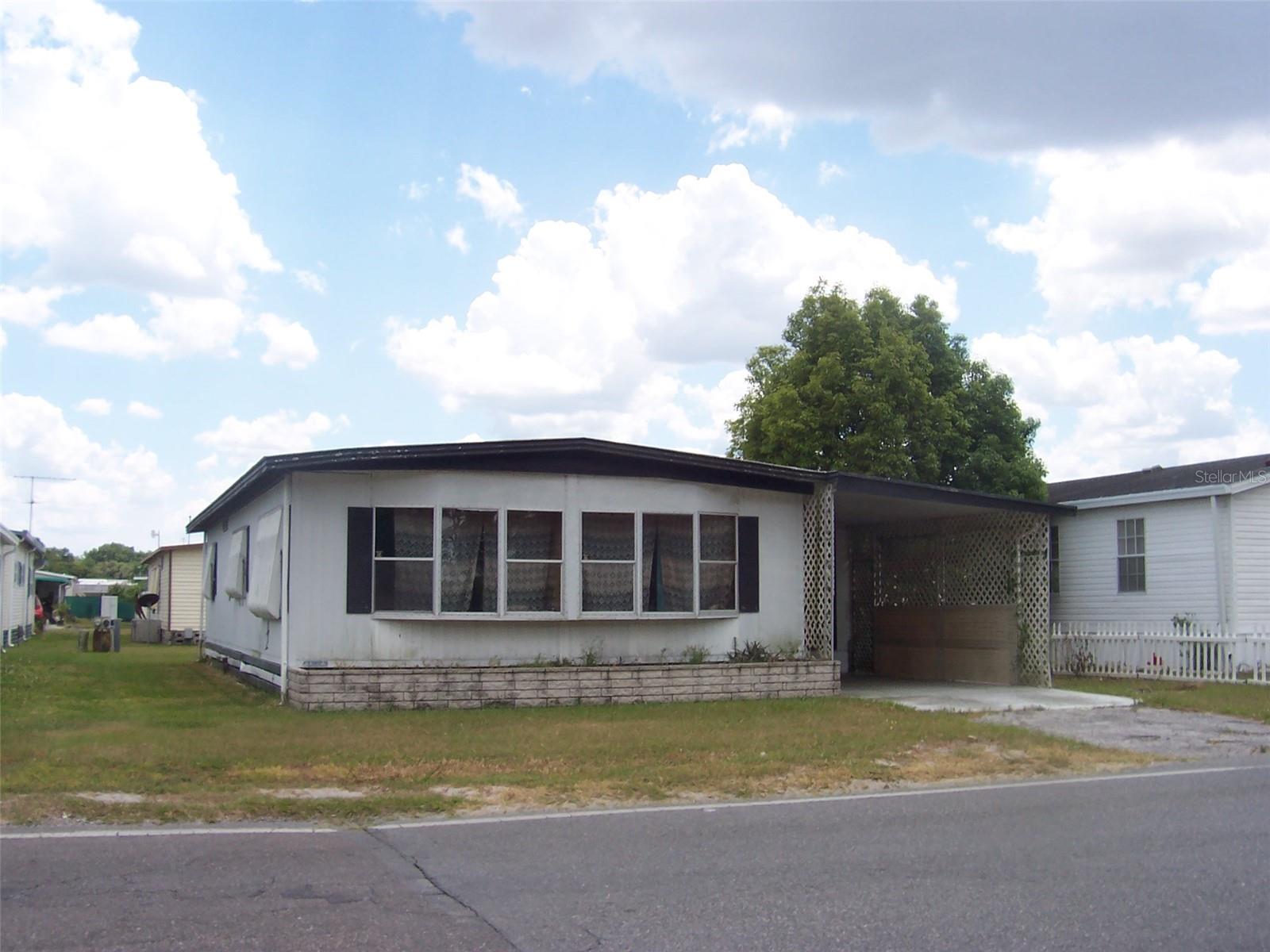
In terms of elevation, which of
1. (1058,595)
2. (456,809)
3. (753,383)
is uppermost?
(753,383)

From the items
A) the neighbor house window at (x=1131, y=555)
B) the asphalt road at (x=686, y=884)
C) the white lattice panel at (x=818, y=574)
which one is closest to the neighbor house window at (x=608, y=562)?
the white lattice panel at (x=818, y=574)

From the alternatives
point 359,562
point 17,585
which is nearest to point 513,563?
A: point 359,562

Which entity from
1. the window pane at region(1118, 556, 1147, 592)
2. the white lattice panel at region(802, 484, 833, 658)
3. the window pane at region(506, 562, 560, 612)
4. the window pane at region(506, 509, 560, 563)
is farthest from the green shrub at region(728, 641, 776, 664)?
the window pane at region(1118, 556, 1147, 592)

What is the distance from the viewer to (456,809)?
9148 millimetres

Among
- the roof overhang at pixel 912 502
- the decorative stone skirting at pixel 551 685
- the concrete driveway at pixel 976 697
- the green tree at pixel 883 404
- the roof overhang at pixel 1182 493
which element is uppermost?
the green tree at pixel 883 404

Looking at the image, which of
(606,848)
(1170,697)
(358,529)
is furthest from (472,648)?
(1170,697)

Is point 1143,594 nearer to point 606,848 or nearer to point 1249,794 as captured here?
point 1249,794

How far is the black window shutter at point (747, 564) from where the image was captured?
17.4m

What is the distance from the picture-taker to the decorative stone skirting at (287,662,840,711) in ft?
48.7

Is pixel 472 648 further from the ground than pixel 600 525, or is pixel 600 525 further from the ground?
pixel 600 525

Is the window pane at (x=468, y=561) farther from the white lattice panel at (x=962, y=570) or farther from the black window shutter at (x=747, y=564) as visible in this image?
the white lattice panel at (x=962, y=570)

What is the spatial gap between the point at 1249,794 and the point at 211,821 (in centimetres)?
777

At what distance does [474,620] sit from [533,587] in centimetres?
88

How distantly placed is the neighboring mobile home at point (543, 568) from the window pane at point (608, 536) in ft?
0.08
